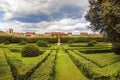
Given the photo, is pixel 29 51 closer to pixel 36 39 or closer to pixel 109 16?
pixel 109 16

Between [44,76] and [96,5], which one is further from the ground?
[96,5]

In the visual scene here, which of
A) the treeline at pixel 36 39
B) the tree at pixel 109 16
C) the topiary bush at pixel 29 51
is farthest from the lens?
the treeline at pixel 36 39

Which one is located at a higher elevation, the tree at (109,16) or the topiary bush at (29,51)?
the tree at (109,16)

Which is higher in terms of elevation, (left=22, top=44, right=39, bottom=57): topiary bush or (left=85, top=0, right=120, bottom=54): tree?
(left=85, top=0, right=120, bottom=54): tree

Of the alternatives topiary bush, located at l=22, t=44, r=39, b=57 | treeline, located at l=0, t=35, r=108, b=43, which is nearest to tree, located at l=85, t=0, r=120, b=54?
topiary bush, located at l=22, t=44, r=39, b=57

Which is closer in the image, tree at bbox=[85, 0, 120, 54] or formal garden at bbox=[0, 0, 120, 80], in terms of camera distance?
formal garden at bbox=[0, 0, 120, 80]

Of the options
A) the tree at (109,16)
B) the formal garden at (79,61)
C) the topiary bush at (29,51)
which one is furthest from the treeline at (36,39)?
the topiary bush at (29,51)

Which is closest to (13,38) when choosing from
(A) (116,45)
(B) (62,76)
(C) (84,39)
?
(C) (84,39)

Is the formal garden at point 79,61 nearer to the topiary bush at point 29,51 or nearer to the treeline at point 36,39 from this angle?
the topiary bush at point 29,51

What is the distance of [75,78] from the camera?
480 inches

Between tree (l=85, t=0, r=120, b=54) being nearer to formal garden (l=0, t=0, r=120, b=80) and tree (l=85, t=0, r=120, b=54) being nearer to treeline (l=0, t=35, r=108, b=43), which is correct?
formal garden (l=0, t=0, r=120, b=80)

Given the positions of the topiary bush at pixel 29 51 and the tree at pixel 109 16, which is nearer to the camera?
the tree at pixel 109 16

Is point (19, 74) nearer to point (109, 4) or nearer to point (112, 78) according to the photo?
point (112, 78)

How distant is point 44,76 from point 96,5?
15.5m
